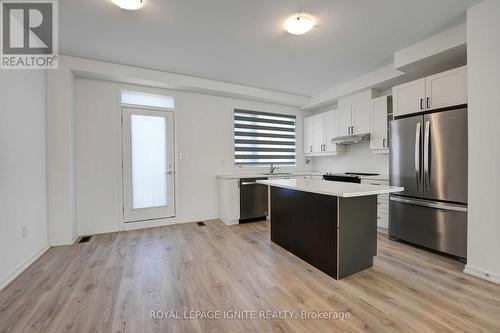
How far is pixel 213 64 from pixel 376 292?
3.70 metres

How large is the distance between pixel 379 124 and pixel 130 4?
13.4ft

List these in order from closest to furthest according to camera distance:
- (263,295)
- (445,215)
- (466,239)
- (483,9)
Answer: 1. (263,295)
2. (483,9)
3. (466,239)
4. (445,215)

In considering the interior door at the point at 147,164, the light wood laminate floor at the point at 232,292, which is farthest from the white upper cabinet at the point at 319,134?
the interior door at the point at 147,164

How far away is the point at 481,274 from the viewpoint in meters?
2.21

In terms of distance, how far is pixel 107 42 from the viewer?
2.87m

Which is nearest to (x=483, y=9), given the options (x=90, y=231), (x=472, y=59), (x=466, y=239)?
(x=472, y=59)

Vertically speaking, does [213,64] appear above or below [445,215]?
above

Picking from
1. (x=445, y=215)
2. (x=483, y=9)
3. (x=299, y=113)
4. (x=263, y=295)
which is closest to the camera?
(x=263, y=295)

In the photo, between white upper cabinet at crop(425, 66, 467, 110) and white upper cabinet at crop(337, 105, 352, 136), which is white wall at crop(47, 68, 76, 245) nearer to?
white upper cabinet at crop(337, 105, 352, 136)

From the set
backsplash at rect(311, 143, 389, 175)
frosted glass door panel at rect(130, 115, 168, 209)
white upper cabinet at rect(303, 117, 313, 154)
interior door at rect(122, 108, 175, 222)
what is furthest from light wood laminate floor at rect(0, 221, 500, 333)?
white upper cabinet at rect(303, 117, 313, 154)

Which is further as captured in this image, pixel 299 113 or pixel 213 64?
pixel 299 113

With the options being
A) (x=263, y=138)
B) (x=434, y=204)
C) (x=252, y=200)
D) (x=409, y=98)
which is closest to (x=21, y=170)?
(x=252, y=200)

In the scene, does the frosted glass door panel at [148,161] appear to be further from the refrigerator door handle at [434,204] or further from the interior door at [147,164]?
the refrigerator door handle at [434,204]

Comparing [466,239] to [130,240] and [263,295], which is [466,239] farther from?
[130,240]
